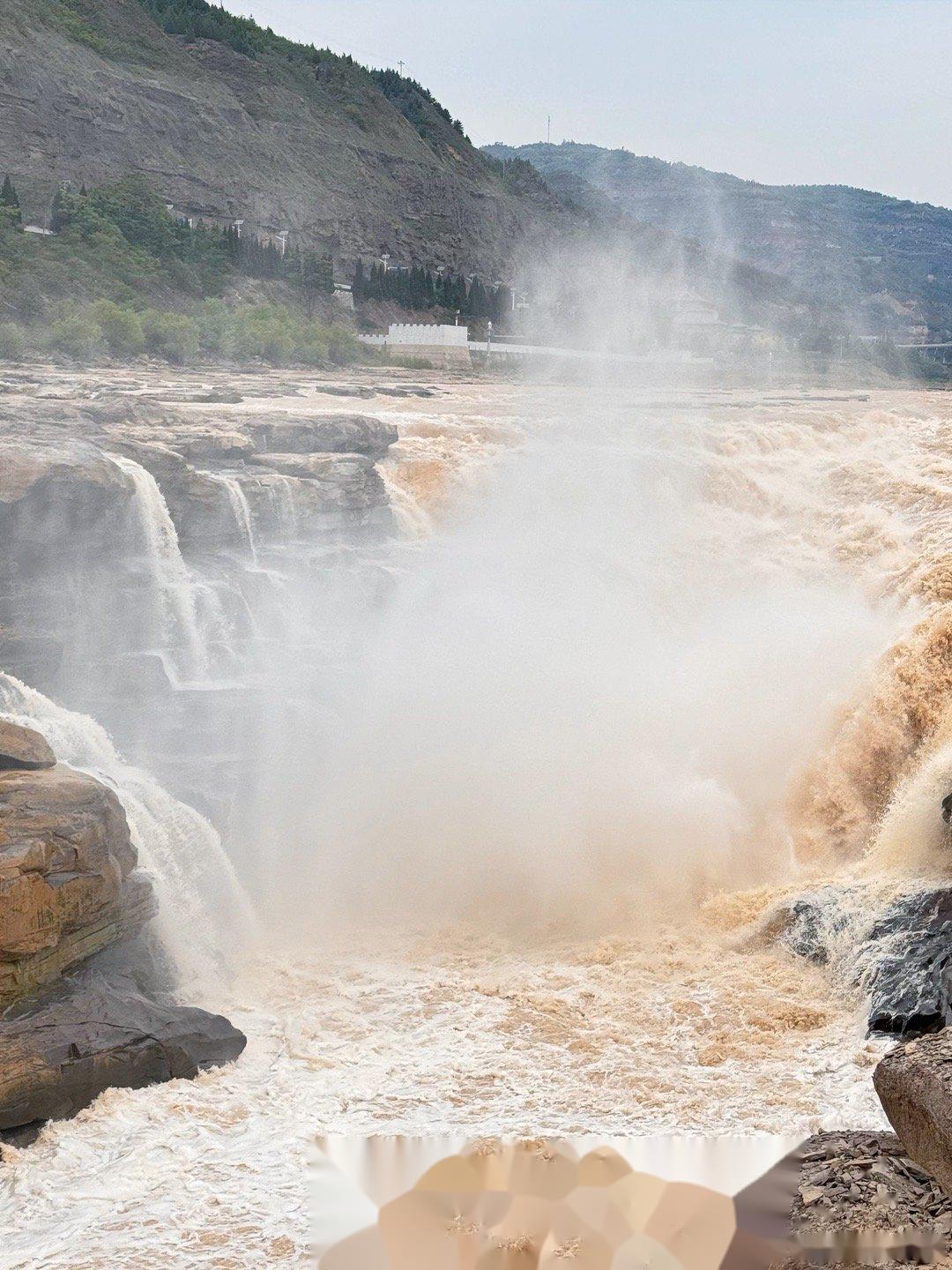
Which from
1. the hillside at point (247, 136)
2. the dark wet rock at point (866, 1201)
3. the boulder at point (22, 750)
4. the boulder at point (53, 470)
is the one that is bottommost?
the dark wet rock at point (866, 1201)

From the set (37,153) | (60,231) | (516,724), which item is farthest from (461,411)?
(37,153)

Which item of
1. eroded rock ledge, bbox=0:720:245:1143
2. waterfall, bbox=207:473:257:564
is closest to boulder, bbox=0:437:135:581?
waterfall, bbox=207:473:257:564

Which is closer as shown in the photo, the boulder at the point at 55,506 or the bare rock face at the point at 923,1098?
the bare rock face at the point at 923,1098

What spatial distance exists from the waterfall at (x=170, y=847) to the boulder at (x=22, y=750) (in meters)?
1.03

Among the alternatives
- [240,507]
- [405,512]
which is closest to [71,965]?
[240,507]

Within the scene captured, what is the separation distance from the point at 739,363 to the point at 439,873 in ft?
129

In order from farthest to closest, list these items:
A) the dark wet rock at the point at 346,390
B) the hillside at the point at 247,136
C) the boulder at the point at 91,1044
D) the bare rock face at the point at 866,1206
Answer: the hillside at the point at 247,136, the dark wet rock at the point at 346,390, the boulder at the point at 91,1044, the bare rock face at the point at 866,1206

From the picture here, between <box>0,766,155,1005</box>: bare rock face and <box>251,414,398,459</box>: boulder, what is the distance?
7998mm

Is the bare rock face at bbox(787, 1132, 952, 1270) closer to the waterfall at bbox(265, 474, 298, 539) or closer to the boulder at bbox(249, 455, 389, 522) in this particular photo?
the waterfall at bbox(265, 474, 298, 539)

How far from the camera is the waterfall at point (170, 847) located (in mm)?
8594

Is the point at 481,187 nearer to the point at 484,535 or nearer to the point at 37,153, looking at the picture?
the point at 37,153

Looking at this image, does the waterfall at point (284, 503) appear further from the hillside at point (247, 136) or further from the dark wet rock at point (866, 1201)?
the hillside at point (247, 136)

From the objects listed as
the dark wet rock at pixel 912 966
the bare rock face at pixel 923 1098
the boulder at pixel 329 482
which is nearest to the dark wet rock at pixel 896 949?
the dark wet rock at pixel 912 966

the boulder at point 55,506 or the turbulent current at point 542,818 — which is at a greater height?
the boulder at point 55,506
